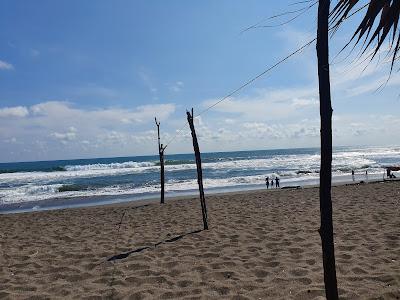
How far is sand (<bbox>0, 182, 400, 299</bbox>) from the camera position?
5285mm

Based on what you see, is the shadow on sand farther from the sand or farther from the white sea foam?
the white sea foam

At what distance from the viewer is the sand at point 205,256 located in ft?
17.3

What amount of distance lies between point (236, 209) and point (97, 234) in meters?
5.14

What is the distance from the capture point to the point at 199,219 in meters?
11.5

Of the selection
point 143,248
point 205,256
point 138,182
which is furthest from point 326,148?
point 138,182

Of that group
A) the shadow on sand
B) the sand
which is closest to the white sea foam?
the sand

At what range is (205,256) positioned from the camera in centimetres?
702

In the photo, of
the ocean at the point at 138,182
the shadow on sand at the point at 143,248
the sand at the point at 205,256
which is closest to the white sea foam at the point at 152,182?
the ocean at the point at 138,182

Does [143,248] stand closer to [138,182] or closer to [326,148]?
[326,148]

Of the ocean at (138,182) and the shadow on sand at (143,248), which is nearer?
the shadow on sand at (143,248)

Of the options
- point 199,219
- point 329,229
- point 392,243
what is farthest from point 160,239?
point 329,229

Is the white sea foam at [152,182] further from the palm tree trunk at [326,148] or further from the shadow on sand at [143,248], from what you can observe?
the palm tree trunk at [326,148]

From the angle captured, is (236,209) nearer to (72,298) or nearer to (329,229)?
(72,298)

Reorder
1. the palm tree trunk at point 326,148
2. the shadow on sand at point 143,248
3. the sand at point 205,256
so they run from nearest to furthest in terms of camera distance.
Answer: the palm tree trunk at point 326,148, the sand at point 205,256, the shadow on sand at point 143,248
